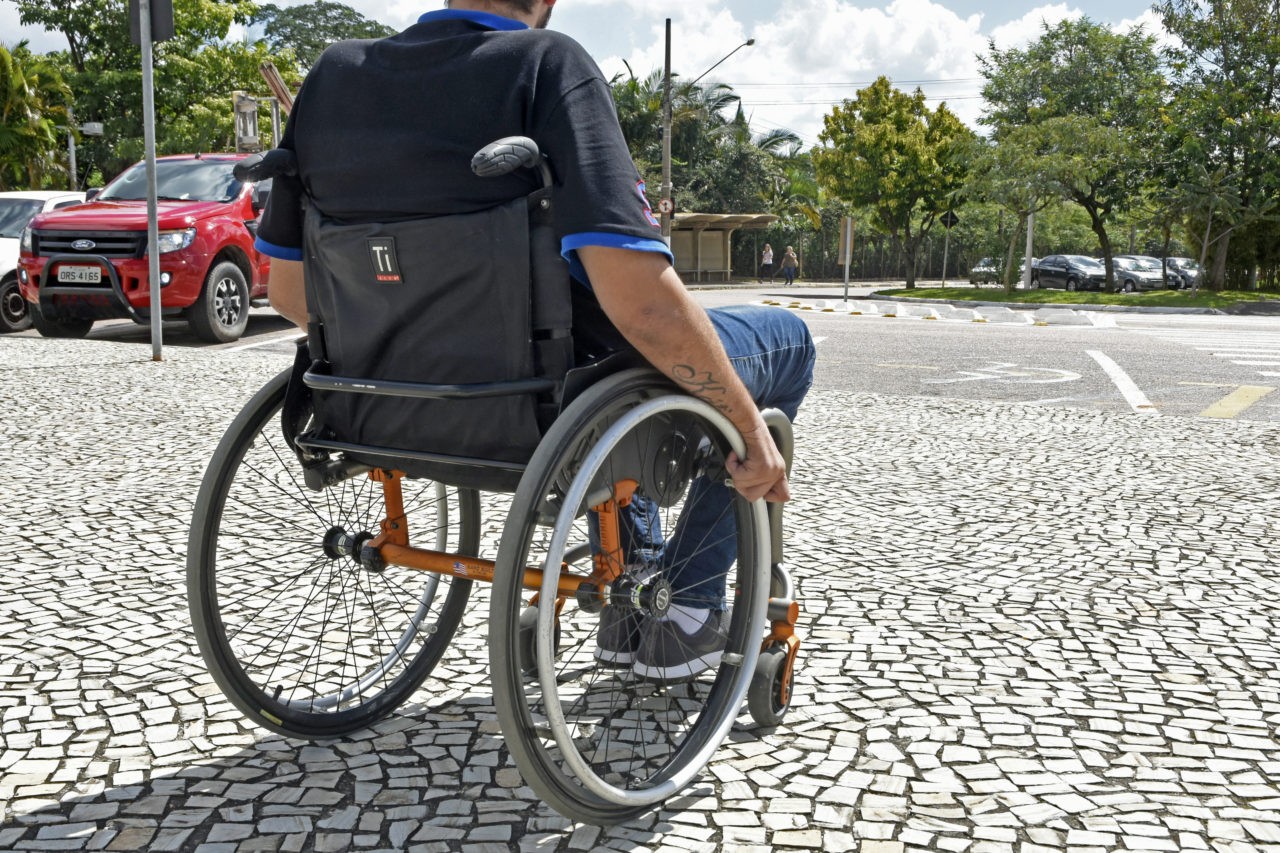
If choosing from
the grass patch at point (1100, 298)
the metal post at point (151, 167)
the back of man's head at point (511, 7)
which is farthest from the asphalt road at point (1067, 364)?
the grass patch at point (1100, 298)

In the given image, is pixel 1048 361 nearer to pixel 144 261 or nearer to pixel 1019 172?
pixel 144 261

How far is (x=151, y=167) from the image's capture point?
9.84 m

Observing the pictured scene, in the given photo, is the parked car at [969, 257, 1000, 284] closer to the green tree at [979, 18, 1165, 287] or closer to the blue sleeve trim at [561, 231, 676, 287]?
the green tree at [979, 18, 1165, 287]

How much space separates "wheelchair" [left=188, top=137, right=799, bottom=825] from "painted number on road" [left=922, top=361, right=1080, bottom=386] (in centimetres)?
768

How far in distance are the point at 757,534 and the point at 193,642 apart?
5.47 ft

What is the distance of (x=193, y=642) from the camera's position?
334 centimetres

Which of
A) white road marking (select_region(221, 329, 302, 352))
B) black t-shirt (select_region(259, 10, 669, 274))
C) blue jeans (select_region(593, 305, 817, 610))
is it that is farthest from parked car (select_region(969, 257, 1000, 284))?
black t-shirt (select_region(259, 10, 669, 274))

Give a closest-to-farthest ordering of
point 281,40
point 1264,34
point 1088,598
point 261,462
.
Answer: point 1088,598 → point 261,462 → point 1264,34 → point 281,40

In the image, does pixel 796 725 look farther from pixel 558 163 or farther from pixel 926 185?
pixel 926 185

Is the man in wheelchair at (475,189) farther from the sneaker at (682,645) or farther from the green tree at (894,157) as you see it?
the green tree at (894,157)

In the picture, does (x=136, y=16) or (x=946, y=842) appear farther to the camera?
(x=136, y=16)

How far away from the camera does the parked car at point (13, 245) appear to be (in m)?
13.1

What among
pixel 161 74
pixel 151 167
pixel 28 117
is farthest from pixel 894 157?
pixel 151 167

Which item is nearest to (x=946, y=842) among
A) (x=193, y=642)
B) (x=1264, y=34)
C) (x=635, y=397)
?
(x=635, y=397)
